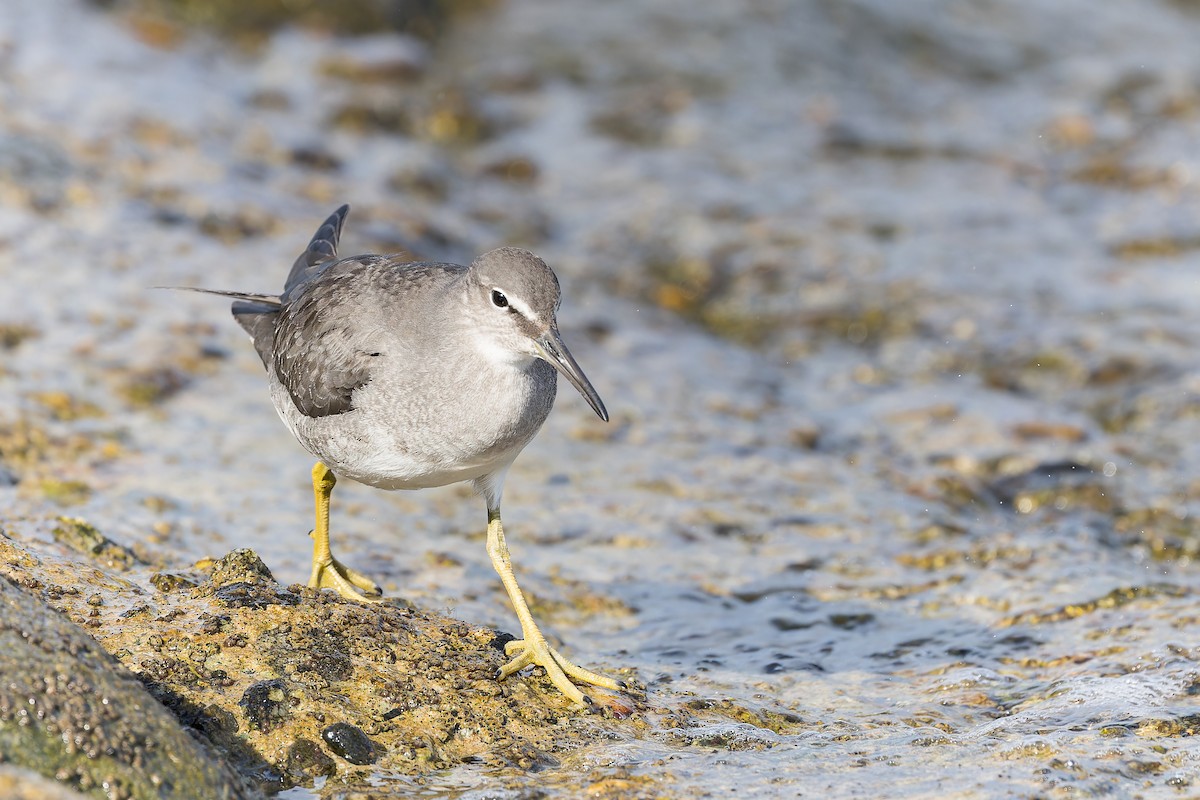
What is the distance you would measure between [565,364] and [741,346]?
509cm

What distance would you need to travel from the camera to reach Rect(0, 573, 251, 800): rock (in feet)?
11.4

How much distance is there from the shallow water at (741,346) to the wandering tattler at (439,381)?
0.83 metres

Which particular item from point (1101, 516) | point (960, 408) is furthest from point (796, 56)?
point (1101, 516)

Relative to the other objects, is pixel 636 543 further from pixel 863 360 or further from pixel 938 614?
pixel 863 360

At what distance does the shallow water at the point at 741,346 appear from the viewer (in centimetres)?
545

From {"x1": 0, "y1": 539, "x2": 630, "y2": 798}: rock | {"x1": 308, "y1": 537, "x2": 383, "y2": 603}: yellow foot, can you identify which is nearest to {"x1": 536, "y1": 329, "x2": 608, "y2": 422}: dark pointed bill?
{"x1": 0, "y1": 539, "x2": 630, "y2": 798}: rock

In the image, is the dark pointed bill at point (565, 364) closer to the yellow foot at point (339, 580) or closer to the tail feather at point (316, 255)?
the yellow foot at point (339, 580)

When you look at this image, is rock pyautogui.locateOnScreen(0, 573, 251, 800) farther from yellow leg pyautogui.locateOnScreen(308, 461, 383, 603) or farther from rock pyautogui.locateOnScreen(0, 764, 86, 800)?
yellow leg pyautogui.locateOnScreen(308, 461, 383, 603)

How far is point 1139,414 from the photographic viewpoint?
8.59 meters

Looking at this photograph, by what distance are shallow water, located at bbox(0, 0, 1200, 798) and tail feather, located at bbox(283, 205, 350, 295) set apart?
3.83 feet

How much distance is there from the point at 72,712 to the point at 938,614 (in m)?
4.13

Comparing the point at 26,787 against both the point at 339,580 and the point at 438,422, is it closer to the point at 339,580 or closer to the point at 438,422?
the point at 438,422

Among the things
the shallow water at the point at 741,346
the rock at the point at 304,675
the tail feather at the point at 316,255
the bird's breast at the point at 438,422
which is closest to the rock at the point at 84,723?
the rock at the point at 304,675

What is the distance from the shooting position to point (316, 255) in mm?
6555
